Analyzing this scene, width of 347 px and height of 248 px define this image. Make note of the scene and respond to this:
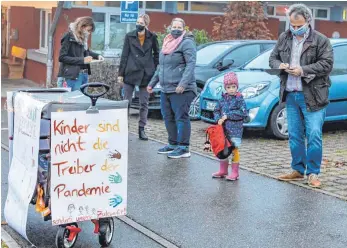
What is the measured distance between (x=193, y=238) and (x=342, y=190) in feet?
8.11

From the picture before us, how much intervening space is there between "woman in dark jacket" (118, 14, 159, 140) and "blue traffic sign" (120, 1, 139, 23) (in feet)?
13.8

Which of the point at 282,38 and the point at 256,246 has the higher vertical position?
the point at 282,38

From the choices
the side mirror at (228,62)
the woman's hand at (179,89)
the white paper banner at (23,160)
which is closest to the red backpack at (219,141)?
the woman's hand at (179,89)

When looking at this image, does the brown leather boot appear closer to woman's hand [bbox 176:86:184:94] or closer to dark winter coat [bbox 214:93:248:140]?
dark winter coat [bbox 214:93:248:140]

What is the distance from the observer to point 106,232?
581 centimetres

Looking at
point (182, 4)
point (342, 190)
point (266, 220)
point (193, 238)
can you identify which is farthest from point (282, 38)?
point (182, 4)

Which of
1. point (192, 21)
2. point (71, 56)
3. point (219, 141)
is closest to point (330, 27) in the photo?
point (192, 21)

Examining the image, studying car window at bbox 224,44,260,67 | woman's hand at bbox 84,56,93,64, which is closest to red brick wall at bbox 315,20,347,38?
car window at bbox 224,44,260,67

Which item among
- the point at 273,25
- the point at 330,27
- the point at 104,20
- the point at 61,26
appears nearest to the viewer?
the point at 61,26

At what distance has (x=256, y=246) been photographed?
5852 millimetres

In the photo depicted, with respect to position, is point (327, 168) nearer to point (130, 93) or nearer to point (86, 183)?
point (130, 93)

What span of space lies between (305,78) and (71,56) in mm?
3996

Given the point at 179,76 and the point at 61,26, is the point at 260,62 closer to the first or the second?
the point at 179,76

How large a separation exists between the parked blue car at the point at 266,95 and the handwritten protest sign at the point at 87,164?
5490 millimetres
